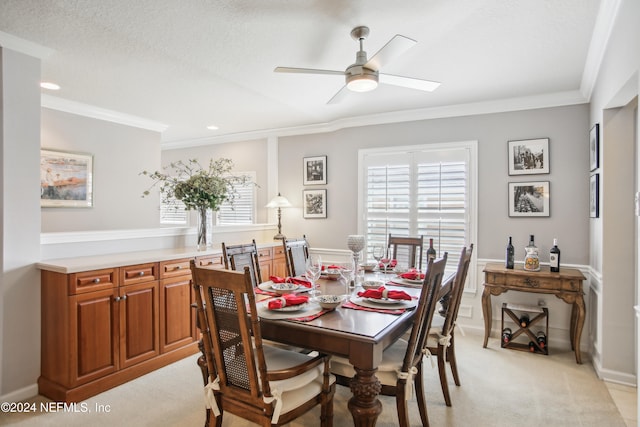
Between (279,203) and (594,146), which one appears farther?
(279,203)

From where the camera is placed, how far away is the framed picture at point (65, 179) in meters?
4.20

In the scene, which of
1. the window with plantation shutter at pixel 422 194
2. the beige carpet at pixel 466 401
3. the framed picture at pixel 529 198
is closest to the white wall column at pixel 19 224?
the beige carpet at pixel 466 401

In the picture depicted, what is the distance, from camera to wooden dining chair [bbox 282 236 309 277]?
336 cm

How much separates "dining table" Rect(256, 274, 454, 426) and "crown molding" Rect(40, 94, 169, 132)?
3.86 meters

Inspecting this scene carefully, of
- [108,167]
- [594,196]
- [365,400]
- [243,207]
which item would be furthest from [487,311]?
[108,167]

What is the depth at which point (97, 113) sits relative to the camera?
462 centimetres

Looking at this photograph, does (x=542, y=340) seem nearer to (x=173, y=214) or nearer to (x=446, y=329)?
(x=446, y=329)

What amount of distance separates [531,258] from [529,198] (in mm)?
685

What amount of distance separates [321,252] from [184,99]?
8.72 feet

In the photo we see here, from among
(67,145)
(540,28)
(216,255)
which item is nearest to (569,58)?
(540,28)

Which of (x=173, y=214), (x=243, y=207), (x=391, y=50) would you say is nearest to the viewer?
(x=391, y=50)

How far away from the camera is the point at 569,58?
117 inches

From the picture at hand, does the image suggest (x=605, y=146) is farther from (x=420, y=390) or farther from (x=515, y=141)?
(x=420, y=390)

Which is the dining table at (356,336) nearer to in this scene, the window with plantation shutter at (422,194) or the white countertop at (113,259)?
the white countertop at (113,259)
